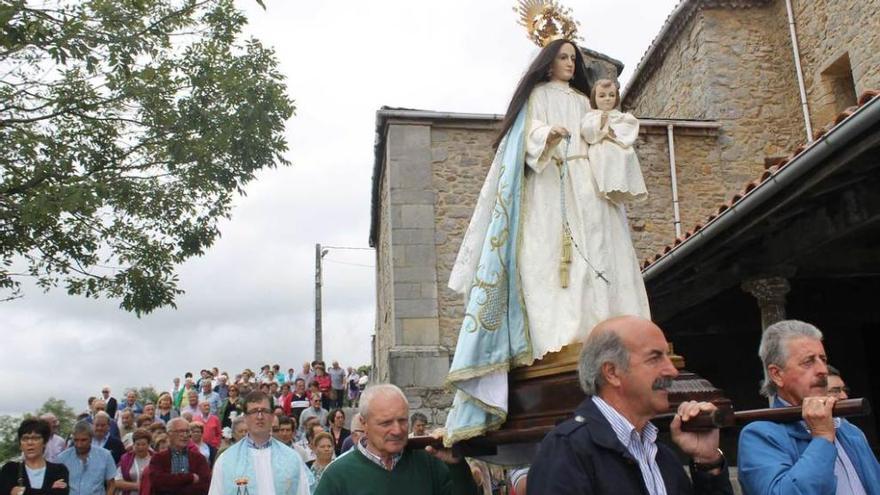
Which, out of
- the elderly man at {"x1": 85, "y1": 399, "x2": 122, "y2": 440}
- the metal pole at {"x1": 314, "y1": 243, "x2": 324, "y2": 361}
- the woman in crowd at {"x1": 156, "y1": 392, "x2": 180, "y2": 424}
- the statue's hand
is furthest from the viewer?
the metal pole at {"x1": 314, "y1": 243, "x2": 324, "y2": 361}

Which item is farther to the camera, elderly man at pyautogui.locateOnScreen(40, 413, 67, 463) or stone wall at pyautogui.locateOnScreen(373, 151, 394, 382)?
stone wall at pyautogui.locateOnScreen(373, 151, 394, 382)

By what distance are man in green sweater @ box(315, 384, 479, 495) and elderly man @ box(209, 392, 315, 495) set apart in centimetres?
145

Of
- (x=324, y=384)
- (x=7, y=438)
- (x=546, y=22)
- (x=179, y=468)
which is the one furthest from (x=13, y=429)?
(x=546, y=22)

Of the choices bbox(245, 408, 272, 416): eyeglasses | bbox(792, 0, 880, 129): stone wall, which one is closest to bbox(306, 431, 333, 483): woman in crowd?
bbox(245, 408, 272, 416): eyeglasses

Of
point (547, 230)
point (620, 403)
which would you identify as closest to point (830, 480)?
point (620, 403)

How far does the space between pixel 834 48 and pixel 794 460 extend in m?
11.6

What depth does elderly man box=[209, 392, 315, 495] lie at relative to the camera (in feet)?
13.9

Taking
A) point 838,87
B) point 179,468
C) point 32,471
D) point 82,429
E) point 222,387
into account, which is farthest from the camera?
point 222,387

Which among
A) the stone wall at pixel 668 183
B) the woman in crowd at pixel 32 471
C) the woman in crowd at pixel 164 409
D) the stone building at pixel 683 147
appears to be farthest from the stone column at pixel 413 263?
the woman in crowd at pixel 32 471

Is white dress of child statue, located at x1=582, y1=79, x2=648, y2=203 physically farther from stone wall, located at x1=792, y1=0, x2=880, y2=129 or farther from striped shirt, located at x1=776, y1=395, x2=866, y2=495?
stone wall, located at x1=792, y1=0, x2=880, y2=129

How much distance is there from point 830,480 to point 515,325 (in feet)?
4.14

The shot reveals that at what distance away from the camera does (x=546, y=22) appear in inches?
147

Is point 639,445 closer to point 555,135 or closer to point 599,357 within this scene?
point 599,357

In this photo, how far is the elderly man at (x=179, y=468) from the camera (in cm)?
571
